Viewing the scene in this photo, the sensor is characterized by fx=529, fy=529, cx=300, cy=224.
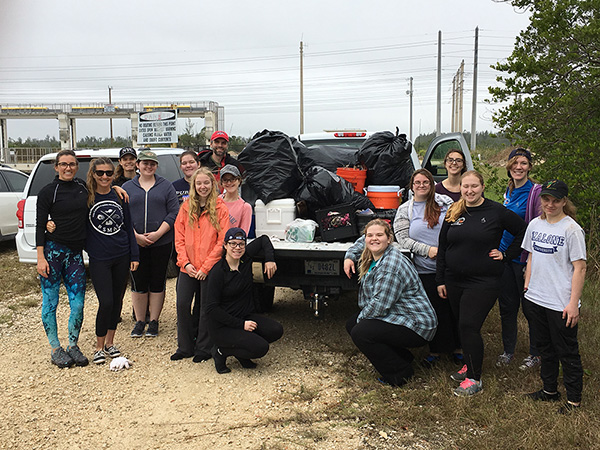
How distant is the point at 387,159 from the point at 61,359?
3783 millimetres

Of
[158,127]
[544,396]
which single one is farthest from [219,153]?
[158,127]

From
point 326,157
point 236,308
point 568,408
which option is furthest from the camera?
point 326,157

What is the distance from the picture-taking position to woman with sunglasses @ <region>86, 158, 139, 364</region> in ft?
15.4

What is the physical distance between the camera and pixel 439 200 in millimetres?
4508

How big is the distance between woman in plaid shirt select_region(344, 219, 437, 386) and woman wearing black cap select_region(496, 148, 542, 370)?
32.0 inches

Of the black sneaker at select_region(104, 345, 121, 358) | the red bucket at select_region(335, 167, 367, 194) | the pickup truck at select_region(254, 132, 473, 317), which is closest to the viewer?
the pickup truck at select_region(254, 132, 473, 317)

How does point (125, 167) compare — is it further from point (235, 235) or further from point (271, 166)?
point (235, 235)

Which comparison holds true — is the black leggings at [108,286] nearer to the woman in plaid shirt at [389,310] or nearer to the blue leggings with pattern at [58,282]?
the blue leggings with pattern at [58,282]

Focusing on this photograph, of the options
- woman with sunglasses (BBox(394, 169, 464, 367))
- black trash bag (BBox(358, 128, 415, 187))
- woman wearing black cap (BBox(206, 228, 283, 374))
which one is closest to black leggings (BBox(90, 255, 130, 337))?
woman wearing black cap (BBox(206, 228, 283, 374))

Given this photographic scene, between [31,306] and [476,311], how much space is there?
216 inches

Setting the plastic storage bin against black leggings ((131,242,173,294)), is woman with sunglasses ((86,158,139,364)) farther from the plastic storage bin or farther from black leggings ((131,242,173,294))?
the plastic storage bin

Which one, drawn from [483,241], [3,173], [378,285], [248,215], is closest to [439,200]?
[483,241]

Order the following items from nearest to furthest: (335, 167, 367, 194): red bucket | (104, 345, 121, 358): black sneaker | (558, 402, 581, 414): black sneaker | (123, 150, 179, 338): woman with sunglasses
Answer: (558, 402, 581, 414): black sneaker
(104, 345, 121, 358): black sneaker
(123, 150, 179, 338): woman with sunglasses
(335, 167, 367, 194): red bucket

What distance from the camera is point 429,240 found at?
444 cm
